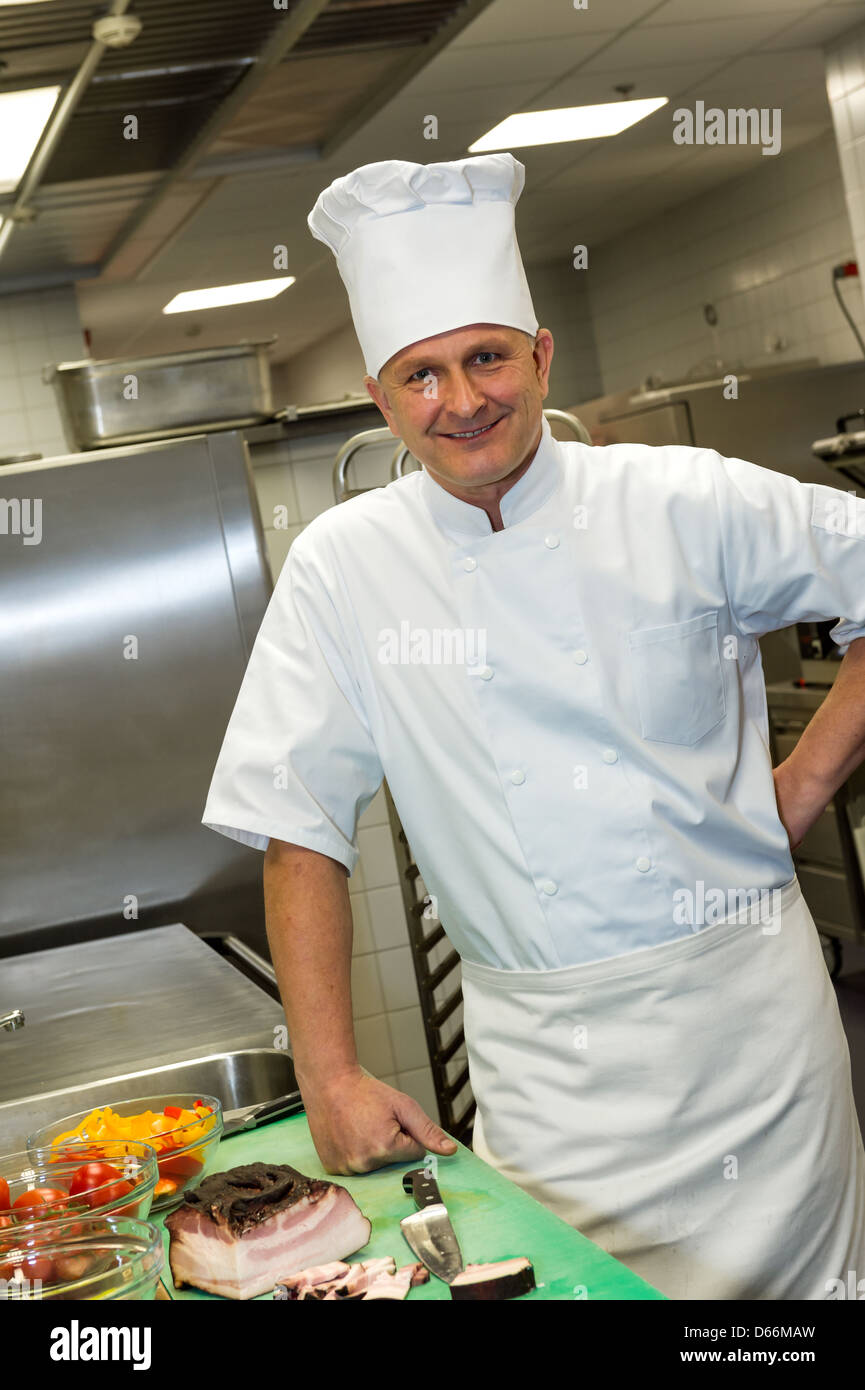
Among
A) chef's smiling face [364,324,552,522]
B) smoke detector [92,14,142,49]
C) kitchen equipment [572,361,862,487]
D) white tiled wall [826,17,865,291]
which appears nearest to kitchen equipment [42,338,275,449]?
smoke detector [92,14,142,49]

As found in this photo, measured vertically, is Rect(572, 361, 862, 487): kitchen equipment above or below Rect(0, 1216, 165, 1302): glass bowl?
above

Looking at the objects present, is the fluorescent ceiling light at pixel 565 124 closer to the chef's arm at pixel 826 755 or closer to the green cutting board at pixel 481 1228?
the chef's arm at pixel 826 755

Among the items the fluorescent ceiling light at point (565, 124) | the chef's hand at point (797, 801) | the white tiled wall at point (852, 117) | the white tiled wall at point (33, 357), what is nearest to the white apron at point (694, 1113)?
the chef's hand at point (797, 801)

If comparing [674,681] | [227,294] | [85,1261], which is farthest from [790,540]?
[227,294]

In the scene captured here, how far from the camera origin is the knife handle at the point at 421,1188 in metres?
1.06

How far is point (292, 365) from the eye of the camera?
11359mm

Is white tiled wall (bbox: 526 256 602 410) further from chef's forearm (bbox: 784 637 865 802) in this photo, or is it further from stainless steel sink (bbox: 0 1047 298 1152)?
stainless steel sink (bbox: 0 1047 298 1152)

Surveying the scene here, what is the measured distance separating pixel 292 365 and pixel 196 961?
32.3 ft

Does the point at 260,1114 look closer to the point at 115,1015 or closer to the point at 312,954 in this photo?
the point at 312,954

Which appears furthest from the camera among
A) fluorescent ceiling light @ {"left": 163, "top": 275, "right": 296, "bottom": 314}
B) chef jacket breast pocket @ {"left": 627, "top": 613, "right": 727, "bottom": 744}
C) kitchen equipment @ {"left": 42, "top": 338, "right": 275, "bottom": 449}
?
fluorescent ceiling light @ {"left": 163, "top": 275, "right": 296, "bottom": 314}

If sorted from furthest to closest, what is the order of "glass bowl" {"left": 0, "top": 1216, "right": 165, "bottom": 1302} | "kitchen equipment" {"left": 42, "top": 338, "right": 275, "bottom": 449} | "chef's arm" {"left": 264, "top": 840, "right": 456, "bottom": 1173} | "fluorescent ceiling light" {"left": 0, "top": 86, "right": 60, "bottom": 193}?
1. "fluorescent ceiling light" {"left": 0, "top": 86, "right": 60, "bottom": 193}
2. "kitchen equipment" {"left": 42, "top": 338, "right": 275, "bottom": 449}
3. "chef's arm" {"left": 264, "top": 840, "right": 456, "bottom": 1173}
4. "glass bowl" {"left": 0, "top": 1216, "right": 165, "bottom": 1302}

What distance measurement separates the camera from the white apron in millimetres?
1288

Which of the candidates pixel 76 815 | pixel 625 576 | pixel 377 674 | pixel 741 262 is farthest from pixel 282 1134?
pixel 741 262

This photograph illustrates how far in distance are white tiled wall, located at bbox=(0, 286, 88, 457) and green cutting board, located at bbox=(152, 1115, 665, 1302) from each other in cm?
519
